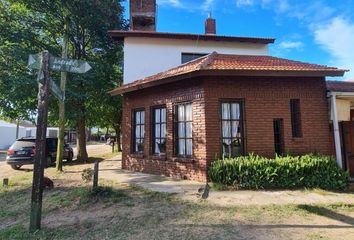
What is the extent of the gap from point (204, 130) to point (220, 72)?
178 centimetres

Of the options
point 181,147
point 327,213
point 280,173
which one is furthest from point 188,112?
point 327,213

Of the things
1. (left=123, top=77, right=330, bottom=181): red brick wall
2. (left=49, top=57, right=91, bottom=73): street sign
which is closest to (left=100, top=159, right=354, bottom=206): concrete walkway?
(left=123, top=77, right=330, bottom=181): red brick wall

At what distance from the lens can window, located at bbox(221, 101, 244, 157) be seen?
30.2 feet

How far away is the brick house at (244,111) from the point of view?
8938 mm

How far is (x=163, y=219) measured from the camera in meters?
5.66

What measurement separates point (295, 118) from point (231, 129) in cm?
217

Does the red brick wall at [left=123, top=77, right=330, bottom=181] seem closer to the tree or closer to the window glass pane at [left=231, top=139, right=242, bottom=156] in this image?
the window glass pane at [left=231, top=139, right=242, bottom=156]

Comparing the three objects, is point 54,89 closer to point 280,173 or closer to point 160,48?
point 280,173

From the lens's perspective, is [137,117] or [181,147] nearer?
[181,147]

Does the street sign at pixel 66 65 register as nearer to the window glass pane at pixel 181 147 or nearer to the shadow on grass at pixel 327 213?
the window glass pane at pixel 181 147

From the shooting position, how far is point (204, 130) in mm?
8906

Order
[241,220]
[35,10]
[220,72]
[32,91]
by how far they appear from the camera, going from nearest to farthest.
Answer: [241,220] → [220,72] → [32,91] → [35,10]

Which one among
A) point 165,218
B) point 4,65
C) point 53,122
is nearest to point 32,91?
point 4,65

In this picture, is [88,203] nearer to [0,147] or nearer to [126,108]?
[126,108]
